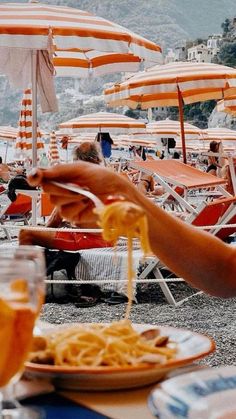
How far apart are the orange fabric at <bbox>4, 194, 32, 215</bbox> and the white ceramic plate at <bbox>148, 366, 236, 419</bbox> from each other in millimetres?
8375

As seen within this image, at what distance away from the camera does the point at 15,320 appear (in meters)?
0.74

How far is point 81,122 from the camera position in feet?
50.3

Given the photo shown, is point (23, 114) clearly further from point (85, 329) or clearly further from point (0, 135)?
point (0, 135)

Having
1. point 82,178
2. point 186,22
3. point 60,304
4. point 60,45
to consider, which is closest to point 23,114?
point 60,45

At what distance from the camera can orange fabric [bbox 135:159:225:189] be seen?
6227 millimetres

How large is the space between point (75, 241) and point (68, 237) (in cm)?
8

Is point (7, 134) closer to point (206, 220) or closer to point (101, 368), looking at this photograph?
point (206, 220)

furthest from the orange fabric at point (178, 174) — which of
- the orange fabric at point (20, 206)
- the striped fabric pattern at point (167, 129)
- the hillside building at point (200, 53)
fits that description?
the hillside building at point (200, 53)

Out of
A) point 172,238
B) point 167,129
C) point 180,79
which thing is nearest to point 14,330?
point 172,238

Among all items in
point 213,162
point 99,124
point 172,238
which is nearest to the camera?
point 172,238

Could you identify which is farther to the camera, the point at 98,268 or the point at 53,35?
the point at 53,35

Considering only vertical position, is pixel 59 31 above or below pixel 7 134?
above

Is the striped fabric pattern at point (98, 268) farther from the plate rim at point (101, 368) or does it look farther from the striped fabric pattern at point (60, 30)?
the plate rim at point (101, 368)

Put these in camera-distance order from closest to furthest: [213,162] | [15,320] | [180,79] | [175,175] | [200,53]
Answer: [15,320] < [175,175] < [180,79] < [213,162] < [200,53]
